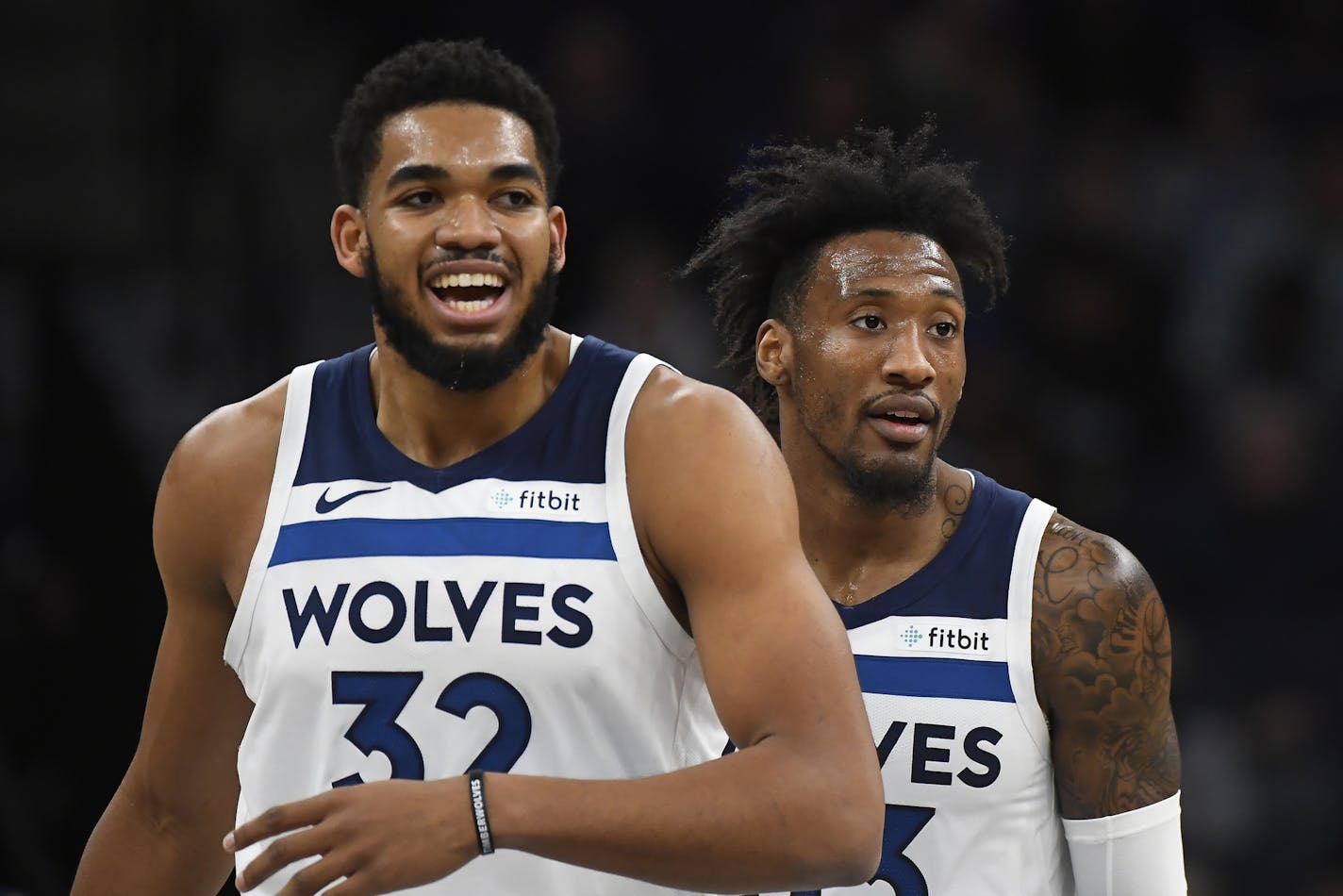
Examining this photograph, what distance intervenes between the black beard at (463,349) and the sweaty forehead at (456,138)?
178 mm

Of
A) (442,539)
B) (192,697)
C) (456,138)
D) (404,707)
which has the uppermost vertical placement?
(456,138)

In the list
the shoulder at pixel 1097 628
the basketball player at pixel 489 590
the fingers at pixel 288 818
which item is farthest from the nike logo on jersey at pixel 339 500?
the shoulder at pixel 1097 628

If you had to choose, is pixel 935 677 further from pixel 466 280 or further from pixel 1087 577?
pixel 466 280

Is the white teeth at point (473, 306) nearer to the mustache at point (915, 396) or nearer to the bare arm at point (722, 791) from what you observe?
the bare arm at point (722, 791)

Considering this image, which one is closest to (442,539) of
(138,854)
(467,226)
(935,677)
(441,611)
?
(441,611)

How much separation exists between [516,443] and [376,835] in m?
0.80

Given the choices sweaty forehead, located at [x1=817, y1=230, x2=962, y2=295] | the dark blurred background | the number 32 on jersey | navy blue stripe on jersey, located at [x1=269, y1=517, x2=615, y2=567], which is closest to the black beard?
navy blue stripe on jersey, located at [x1=269, y1=517, x2=615, y2=567]

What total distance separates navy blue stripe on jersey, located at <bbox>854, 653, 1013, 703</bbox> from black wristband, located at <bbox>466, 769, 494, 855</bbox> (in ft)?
4.04

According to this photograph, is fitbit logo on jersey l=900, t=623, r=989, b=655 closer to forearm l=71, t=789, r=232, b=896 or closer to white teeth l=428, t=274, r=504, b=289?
white teeth l=428, t=274, r=504, b=289

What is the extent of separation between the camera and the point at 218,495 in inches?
116

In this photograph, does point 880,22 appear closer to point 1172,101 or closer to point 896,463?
point 1172,101

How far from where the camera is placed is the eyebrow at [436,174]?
9.21 feet

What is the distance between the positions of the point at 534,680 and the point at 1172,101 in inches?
198

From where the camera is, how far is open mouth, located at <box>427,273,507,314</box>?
2.79m
